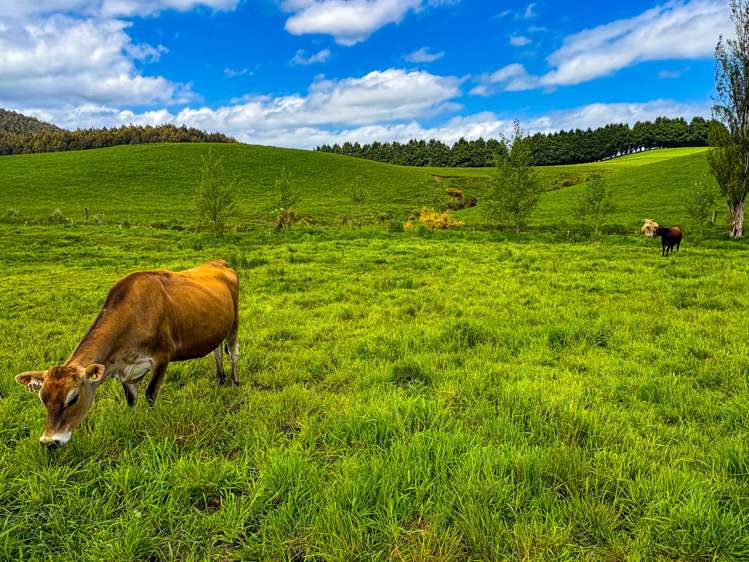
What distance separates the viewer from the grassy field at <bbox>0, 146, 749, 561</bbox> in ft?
9.93

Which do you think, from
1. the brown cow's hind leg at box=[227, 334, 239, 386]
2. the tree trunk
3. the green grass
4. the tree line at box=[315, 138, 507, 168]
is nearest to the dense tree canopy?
the tree line at box=[315, 138, 507, 168]

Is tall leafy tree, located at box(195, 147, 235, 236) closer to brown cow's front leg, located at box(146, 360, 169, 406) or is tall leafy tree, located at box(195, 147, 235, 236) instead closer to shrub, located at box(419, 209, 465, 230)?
shrub, located at box(419, 209, 465, 230)

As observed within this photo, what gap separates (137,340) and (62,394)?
3.33 feet

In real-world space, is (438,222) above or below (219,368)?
above

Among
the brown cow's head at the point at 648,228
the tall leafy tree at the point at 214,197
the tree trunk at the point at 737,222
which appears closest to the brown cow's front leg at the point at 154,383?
the tall leafy tree at the point at 214,197

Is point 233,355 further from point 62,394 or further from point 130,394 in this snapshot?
point 62,394

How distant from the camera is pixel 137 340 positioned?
4621 mm

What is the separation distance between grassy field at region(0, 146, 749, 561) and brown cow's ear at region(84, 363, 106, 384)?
79 cm

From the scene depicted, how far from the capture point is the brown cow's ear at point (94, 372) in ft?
12.5

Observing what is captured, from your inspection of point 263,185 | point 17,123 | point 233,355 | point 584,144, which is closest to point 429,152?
point 584,144

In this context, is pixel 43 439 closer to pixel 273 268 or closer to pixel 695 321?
pixel 695 321

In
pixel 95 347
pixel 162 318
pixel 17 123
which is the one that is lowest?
pixel 95 347

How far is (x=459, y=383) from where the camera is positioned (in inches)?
230

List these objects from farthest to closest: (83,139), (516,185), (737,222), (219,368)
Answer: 1. (83,139)
2. (516,185)
3. (737,222)
4. (219,368)
